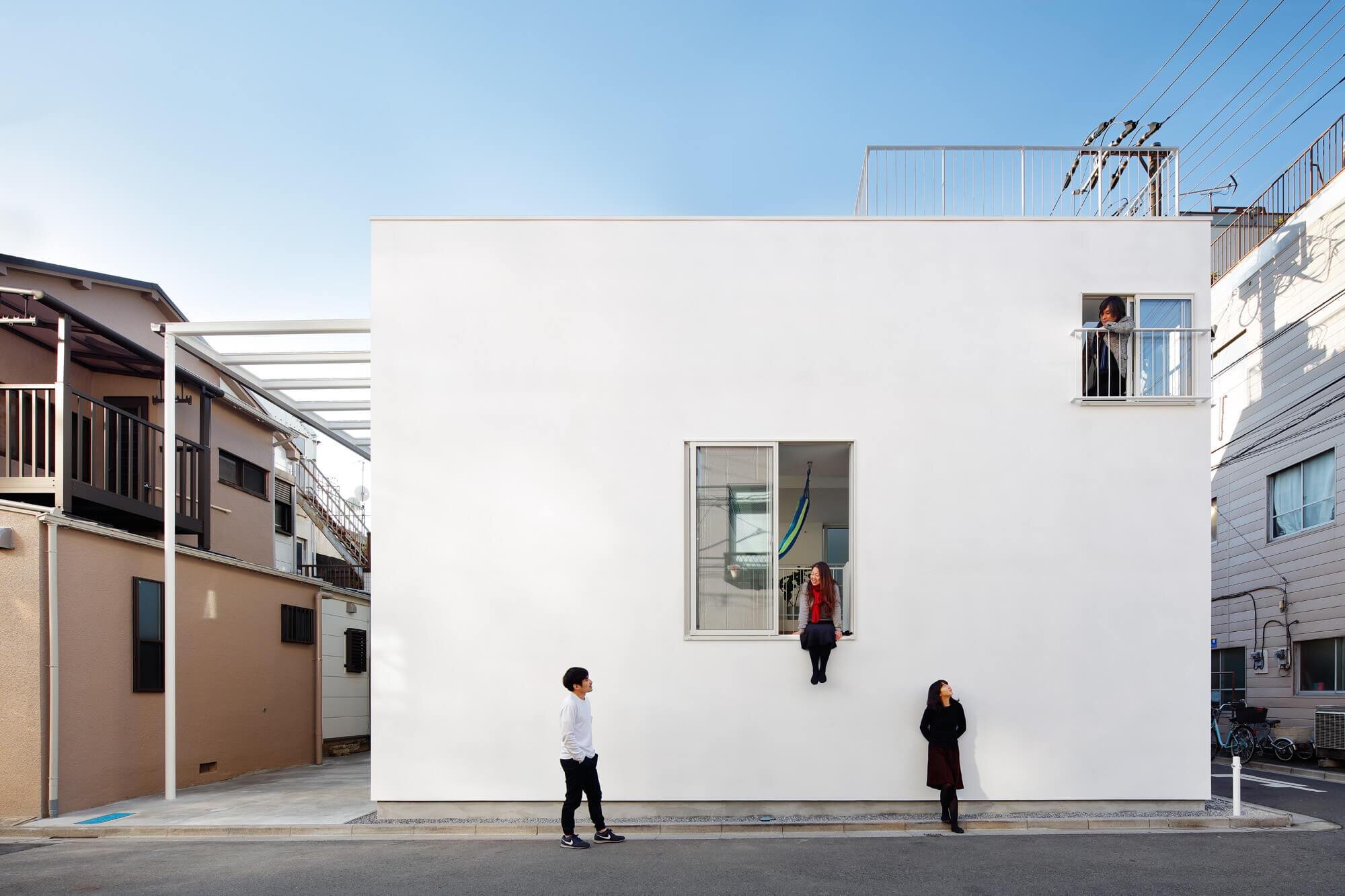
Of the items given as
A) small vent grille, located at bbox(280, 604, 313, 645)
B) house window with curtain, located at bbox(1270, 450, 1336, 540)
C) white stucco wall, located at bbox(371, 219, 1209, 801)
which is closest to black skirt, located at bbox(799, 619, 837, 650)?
white stucco wall, located at bbox(371, 219, 1209, 801)

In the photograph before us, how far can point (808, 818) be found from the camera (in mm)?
9008

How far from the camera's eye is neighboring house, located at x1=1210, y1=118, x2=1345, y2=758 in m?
16.0

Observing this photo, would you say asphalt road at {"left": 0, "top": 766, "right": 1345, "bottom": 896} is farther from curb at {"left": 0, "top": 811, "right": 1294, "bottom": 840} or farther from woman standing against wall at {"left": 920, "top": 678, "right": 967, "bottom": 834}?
woman standing against wall at {"left": 920, "top": 678, "right": 967, "bottom": 834}

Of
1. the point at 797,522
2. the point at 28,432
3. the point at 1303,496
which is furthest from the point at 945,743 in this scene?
the point at 1303,496

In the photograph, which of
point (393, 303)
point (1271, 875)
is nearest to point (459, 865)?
point (393, 303)

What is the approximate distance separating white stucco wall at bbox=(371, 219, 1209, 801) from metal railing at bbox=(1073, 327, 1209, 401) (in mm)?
241

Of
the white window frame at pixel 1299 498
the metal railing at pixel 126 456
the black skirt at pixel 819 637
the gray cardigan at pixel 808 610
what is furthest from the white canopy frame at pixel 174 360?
the white window frame at pixel 1299 498

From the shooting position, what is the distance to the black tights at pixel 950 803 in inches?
344

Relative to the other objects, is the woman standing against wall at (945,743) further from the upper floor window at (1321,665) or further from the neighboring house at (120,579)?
→ the upper floor window at (1321,665)

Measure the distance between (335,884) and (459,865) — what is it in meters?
1.02

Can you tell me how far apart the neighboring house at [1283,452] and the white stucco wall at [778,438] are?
354 inches

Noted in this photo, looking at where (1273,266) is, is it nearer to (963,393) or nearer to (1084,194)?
(1084,194)

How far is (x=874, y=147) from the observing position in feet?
35.2

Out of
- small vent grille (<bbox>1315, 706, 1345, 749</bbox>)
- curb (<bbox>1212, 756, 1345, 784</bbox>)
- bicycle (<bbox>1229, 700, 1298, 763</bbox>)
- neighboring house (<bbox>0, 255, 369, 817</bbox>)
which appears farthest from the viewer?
bicycle (<bbox>1229, 700, 1298, 763</bbox>)
